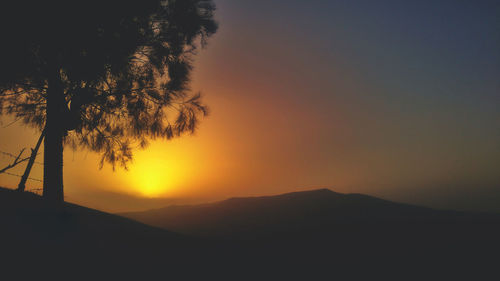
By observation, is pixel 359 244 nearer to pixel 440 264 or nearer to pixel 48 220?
pixel 440 264

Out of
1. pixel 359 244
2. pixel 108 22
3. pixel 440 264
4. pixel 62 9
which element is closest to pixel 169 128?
pixel 108 22

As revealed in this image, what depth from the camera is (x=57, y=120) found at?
6.99 metres

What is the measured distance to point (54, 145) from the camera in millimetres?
6930

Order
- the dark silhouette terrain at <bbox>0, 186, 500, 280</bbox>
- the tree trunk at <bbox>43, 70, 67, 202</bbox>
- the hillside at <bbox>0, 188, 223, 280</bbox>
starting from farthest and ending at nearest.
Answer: the tree trunk at <bbox>43, 70, 67, 202</bbox> < the dark silhouette terrain at <bbox>0, 186, 500, 280</bbox> < the hillside at <bbox>0, 188, 223, 280</bbox>

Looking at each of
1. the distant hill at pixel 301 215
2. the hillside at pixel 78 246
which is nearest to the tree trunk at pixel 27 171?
the hillside at pixel 78 246

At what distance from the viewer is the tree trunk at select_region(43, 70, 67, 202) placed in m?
6.89

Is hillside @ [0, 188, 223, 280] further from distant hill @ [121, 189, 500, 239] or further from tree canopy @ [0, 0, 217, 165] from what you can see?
distant hill @ [121, 189, 500, 239]

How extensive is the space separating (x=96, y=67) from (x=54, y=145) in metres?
2.04

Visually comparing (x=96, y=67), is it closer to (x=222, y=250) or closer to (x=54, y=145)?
(x=54, y=145)

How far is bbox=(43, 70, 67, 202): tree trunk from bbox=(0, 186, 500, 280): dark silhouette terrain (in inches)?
12.9

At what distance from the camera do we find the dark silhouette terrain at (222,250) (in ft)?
15.0

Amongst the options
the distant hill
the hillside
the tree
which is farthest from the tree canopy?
the distant hill

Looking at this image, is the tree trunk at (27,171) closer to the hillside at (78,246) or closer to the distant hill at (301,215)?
the hillside at (78,246)

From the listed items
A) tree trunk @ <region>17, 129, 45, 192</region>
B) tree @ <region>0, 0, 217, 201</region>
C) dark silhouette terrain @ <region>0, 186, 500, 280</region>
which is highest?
tree @ <region>0, 0, 217, 201</region>
